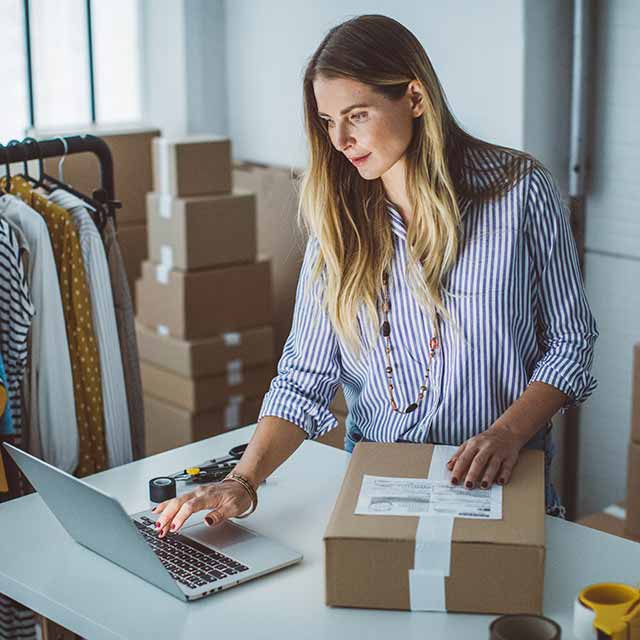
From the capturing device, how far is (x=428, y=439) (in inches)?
69.8

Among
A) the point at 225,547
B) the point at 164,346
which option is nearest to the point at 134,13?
the point at 164,346

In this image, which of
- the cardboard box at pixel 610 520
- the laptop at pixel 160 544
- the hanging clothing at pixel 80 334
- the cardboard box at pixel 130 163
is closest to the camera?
the laptop at pixel 160 544

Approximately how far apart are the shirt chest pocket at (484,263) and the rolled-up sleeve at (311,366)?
0.76 feet

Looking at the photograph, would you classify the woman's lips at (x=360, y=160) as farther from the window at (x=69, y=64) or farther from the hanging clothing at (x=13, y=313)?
the window at (x=69, y=64)

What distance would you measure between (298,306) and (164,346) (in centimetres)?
179

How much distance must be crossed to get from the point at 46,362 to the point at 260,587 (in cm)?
95

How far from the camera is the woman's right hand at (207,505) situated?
156cm

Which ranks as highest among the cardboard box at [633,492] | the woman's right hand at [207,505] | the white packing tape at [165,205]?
the white packing tape at [165,205]

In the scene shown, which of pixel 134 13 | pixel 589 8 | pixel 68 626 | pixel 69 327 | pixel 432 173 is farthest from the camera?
pixel 134 13

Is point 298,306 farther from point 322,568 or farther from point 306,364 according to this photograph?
point 322,568

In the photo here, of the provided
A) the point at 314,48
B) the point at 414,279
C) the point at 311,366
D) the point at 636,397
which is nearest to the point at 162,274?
the point at 314,48

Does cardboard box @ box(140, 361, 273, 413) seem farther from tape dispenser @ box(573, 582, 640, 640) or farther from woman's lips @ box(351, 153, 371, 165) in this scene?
tape dispenser @ box(573, 582, 640, 640)

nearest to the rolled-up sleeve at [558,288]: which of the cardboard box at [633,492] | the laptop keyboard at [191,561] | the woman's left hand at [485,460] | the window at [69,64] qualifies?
the woman's left hand at [485,460]

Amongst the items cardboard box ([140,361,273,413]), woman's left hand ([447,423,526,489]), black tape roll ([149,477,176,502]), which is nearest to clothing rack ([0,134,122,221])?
black tape roll ([149,477,176,502])
